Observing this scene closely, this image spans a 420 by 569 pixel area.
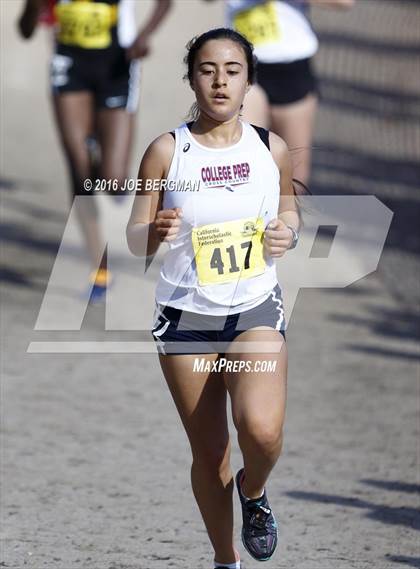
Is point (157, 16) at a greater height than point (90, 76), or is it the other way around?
point (157, 16)

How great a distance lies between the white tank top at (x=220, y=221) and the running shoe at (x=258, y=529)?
0.65 m

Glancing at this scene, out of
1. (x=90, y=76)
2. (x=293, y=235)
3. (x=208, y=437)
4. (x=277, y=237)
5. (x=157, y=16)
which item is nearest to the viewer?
(x=277, y=237)

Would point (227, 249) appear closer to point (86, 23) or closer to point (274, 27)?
point (274, 27)

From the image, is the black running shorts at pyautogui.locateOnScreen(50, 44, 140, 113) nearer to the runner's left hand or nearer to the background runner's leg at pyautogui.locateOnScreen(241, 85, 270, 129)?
the background runner's leg at pyautogui.locateOnScreen(241, 85, 270, 129)

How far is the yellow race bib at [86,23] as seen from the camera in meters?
8.76

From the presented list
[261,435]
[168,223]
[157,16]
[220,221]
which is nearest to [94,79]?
[157,16]

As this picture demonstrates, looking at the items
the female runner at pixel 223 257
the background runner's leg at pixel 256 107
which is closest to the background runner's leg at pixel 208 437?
the female runner at pixel 223 257

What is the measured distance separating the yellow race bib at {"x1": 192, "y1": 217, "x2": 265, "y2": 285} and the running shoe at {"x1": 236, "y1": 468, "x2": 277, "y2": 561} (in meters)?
0.71

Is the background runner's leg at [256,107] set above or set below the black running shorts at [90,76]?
above

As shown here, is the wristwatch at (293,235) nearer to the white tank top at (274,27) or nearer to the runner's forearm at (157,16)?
the white tank top at (274,27)

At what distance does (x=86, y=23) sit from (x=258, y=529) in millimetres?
4851

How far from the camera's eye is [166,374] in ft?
15.4

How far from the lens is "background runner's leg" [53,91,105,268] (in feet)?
29.0

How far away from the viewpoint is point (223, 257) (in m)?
4.55
